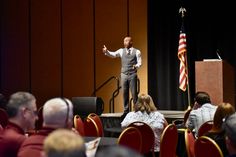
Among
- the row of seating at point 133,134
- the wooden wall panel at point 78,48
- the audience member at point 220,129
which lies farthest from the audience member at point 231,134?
the wooden wall panel at point 78,48

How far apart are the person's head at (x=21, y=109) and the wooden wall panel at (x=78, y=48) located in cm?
867

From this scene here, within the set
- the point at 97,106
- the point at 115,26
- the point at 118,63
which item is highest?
the point at 115,26

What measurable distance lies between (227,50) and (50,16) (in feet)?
15.2

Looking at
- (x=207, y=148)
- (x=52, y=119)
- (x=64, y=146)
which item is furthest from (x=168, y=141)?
(x=64, y=146)

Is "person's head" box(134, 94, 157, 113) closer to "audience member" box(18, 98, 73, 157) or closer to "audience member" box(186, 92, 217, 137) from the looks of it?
"audience member" box(186, 92, 217, 137)

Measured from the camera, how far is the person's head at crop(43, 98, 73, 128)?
226cm

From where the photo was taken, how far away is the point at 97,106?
28.6ft

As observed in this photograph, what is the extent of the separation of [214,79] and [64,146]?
20.2 feet

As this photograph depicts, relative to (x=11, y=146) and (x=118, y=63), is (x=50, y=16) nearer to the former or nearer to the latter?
(x=118, y=63)

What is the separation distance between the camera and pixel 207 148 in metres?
3.24

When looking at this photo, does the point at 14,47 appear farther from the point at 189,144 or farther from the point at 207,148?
the point at 207,148

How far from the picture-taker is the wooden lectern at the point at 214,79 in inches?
285

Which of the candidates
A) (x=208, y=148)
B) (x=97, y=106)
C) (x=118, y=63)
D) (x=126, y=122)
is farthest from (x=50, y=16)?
(x=208, y=148)

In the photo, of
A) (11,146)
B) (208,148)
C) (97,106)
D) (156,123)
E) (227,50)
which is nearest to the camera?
(11,146)
